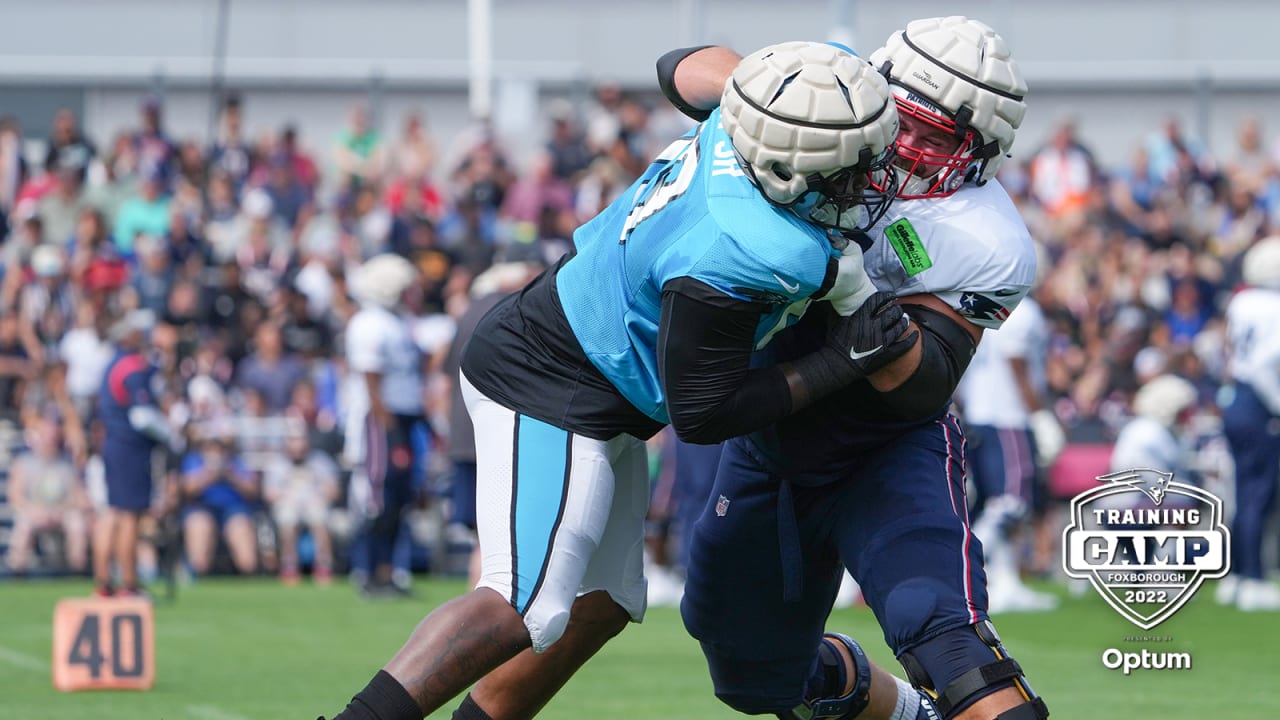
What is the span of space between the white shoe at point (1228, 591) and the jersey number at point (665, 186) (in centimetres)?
817

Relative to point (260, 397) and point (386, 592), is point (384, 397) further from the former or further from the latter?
point (260, 397)

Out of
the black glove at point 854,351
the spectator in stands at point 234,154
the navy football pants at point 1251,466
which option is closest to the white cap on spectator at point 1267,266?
the navy football pants at point 1251,466

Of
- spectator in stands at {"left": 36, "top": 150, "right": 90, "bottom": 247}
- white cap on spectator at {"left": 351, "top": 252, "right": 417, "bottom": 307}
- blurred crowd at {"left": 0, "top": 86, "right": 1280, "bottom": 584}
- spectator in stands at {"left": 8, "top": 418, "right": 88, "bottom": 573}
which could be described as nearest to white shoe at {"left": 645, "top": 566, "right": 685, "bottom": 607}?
blurred crowd at {"left": 0, "top": 86, "right": 1280, "bottom": 584}

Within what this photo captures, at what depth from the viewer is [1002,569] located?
1149 cm

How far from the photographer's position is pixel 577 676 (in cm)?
807

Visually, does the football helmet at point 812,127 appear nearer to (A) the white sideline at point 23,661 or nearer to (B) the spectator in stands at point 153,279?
(A) the white sideline at point 23,661

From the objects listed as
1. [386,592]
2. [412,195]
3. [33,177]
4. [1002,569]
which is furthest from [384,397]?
[33,177]

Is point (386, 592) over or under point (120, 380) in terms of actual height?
under

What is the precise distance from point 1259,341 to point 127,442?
6.66m

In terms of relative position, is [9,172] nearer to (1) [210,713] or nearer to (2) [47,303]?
(2) [47,303]

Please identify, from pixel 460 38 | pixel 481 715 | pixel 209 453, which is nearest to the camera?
pixel 481 715

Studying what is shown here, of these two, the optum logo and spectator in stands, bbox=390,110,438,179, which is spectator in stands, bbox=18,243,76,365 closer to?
spectator in stands, bbox=390,110,438,179

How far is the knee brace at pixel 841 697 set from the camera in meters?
5.26

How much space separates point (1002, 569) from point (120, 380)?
5.28m
